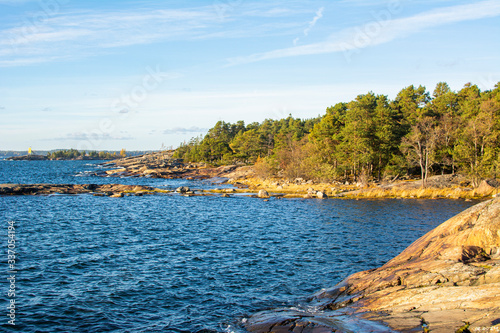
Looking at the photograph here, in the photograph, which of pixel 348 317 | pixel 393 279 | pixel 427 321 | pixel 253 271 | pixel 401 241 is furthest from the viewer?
pixel 401 241

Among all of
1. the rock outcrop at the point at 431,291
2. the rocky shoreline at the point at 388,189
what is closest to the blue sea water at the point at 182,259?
the rock outcrop at the point at 431,291

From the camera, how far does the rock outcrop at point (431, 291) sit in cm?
1241

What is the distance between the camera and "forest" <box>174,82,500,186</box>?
216 feet

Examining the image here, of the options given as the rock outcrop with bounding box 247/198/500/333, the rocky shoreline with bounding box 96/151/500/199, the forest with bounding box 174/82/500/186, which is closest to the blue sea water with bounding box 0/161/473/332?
the rock outcrop with bounding box 247/198/500/333

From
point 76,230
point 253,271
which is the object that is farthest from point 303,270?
point 76,230

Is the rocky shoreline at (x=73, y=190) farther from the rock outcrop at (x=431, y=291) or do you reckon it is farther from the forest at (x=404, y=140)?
the rock outcrop at (x=431, y=291)

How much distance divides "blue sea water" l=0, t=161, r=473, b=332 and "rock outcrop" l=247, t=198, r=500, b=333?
273cm

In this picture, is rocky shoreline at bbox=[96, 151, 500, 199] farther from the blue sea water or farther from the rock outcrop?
the rock outcrop

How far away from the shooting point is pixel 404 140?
2906 inches

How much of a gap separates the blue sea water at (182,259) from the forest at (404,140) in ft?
63.1

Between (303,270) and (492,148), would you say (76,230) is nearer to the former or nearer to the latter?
(303,270)

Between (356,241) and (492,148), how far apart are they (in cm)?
4820

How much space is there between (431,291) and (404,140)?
2581 inches

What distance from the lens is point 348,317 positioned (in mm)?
14648
